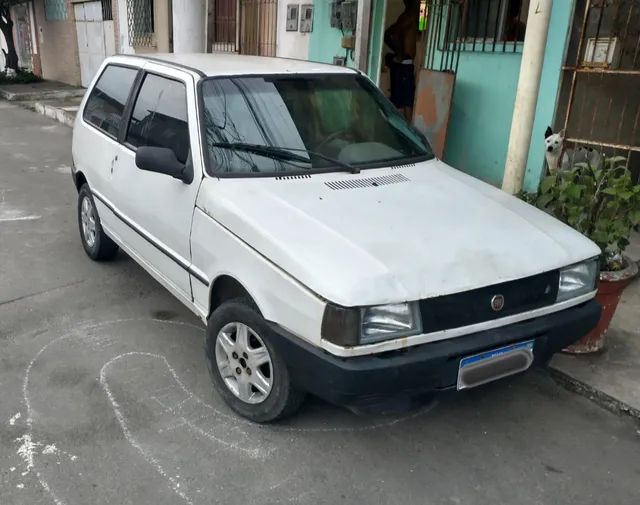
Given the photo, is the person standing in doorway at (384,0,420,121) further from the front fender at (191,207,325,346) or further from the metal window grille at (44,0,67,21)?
the metal window grille at (44,0,67,21)

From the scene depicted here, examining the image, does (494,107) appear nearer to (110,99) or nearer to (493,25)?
(493,25)

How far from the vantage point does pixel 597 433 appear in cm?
317

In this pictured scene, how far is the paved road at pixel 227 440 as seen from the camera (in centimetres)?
268

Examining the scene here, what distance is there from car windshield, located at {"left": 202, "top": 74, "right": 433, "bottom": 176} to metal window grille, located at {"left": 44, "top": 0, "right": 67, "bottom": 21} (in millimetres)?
17366

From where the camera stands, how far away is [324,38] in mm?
8883

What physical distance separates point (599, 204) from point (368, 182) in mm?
1442

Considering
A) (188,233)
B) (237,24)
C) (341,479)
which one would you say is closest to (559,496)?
(341,479)

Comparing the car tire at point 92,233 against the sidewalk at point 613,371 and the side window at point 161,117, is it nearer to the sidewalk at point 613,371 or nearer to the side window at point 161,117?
the side window at point 161,117

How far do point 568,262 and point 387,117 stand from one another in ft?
5.34

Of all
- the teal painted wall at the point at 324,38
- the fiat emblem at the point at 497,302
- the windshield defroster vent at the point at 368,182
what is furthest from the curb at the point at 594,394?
the teal painted wall at the point at 324,38

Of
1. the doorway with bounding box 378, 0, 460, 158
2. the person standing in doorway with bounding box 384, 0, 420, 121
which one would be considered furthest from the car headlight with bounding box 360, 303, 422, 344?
the person standing in doorway with bounding box 384, 0, 420, 121

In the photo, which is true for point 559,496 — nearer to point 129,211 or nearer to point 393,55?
point 129,211

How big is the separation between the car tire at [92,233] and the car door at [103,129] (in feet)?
0.60

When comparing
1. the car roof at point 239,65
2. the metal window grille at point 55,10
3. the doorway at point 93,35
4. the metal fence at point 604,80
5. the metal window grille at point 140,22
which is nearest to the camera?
the car roof at point 239,65
